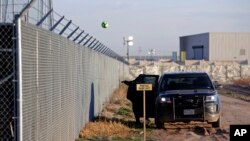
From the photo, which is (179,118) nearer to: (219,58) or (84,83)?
(84,83)

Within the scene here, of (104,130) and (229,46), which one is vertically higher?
(229,46)

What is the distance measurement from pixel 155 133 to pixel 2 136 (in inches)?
360

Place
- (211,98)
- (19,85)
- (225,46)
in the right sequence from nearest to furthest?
(19,85)
(211,98)
(225,46)

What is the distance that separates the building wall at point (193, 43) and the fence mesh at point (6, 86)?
84995mm

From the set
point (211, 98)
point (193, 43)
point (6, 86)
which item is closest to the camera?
point (6, 86)

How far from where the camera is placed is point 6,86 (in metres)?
8.38

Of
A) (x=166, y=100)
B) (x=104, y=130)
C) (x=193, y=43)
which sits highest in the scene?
(x=193, y=43)

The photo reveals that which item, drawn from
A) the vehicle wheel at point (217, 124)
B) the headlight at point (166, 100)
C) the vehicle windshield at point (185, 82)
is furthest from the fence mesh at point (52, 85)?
the vehicle wheel at point (217, 124)

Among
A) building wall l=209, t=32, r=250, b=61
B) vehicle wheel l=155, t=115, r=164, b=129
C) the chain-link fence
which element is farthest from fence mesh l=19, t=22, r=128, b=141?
building wall l=209, t=32, r=250, b=61

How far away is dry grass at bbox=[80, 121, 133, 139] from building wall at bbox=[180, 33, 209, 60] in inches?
2989

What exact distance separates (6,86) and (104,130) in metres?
8.34

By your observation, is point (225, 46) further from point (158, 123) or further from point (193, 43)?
point (158, 123)

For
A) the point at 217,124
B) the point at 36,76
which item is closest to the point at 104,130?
the point at 217,124

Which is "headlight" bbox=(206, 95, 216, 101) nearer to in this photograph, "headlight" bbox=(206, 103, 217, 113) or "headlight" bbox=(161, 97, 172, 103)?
"headlight" bbox=(206, 103, 217, 113)
